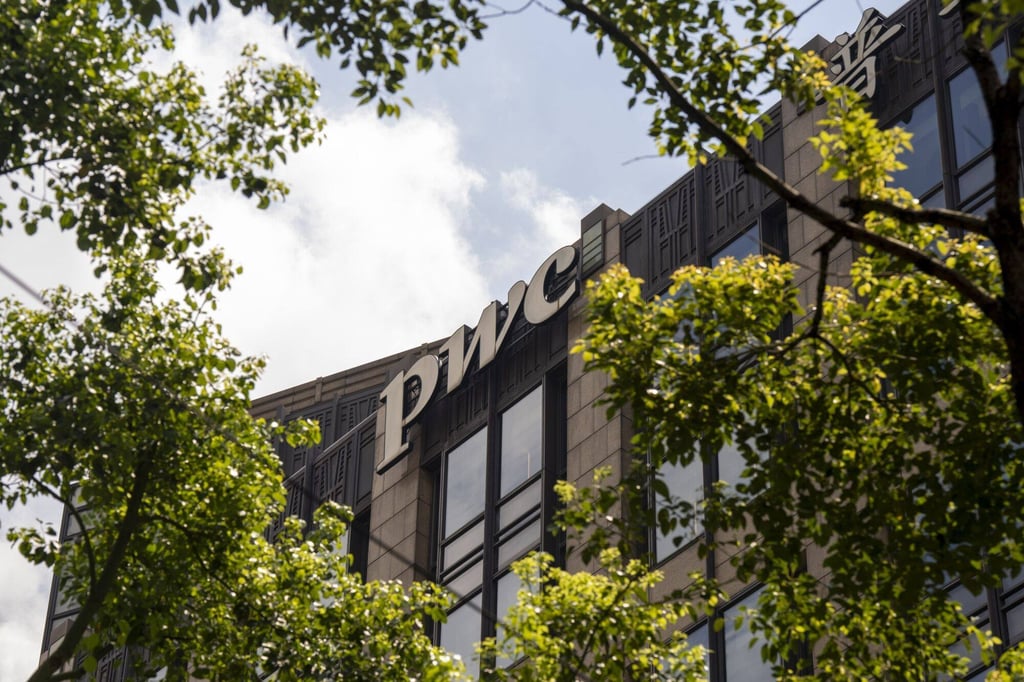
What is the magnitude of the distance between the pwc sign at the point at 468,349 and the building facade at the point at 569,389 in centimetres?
5

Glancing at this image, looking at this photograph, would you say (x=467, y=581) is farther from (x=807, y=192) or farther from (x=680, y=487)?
(x=807, y=192)

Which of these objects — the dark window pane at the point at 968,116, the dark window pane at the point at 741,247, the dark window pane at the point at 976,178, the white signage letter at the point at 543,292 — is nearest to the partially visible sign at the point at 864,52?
the dark window pane at the point at 968,116

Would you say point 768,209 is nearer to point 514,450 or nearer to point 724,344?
point 514,450

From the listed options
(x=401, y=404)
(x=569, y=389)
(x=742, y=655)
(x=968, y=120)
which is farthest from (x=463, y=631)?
(x=968, y=120)

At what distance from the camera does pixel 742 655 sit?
27219mm

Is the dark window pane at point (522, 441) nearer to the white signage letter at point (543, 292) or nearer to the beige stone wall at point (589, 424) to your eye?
the beige stone wall at point (589, 424)

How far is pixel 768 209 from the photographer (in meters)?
30.6

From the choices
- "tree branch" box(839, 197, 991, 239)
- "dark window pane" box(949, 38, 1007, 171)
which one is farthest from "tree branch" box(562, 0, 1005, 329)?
"dark window pane" box(949, 38, 1007, 171)

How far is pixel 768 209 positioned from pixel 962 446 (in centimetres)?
1777

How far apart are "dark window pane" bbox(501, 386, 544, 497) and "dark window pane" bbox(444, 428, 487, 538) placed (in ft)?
2.91

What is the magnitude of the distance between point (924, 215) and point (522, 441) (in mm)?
23998

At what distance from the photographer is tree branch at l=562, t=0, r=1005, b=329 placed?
11258 mm

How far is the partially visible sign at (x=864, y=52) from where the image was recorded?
28516 mm

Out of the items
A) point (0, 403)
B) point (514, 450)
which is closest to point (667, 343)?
point (0, 403)
